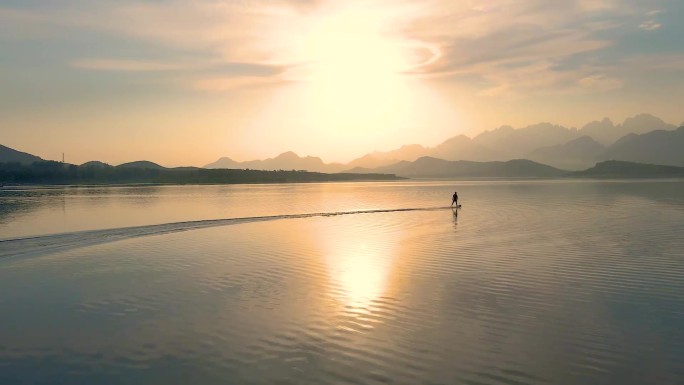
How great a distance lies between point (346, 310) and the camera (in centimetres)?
1831

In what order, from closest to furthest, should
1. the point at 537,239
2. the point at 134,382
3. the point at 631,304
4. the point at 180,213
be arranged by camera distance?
the point at 134,382
the point at 631,304
the point at 537,239
the point at 180,213

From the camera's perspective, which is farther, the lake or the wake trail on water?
the wake trail on water

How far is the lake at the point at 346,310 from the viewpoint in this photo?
12.8 meters

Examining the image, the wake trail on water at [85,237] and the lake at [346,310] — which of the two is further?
the wake trail on water at [85,237]

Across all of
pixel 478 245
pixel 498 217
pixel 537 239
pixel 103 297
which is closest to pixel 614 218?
pixel 498 217

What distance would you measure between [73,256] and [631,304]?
107ft

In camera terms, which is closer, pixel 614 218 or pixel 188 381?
pixel 188 381

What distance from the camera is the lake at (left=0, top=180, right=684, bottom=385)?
506 inches

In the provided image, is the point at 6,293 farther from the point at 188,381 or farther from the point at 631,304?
the point at 631,304

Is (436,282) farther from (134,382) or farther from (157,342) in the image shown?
(134,382)

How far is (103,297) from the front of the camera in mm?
20703

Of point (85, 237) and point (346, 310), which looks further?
point (85, 237)

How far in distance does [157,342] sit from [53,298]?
8903 mm

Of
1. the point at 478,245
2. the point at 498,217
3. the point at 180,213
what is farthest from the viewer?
the point at 180,213
